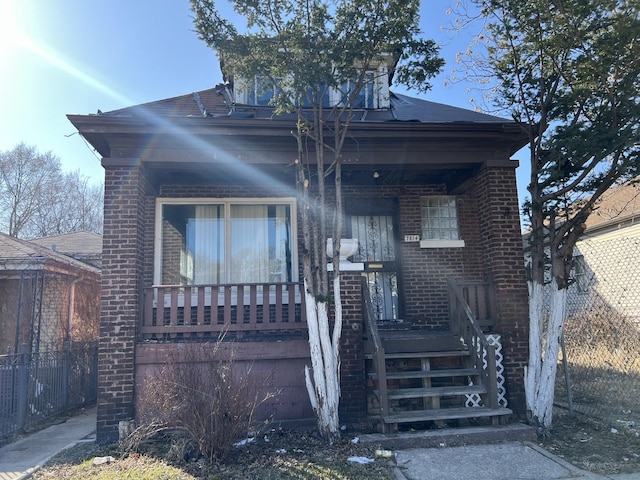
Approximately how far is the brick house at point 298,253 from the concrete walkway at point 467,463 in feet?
1.60

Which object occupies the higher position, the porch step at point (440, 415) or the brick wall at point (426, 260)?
the brick wall at point (426, 260)

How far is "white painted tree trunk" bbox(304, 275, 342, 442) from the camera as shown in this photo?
18.1 ft

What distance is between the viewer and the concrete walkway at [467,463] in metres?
4.52

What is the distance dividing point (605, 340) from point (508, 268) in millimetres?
4778

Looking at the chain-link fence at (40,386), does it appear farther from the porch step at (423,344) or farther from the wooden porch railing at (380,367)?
the porch step at (423,344)

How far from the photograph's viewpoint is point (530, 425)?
6.02 meters

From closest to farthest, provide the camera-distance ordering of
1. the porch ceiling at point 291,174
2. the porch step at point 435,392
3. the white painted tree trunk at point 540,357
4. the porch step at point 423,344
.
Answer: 1. the porch step at point 435,392
2. the white painted tree trunk at point 540,357
3. the porch step at point 423,344
4. the porch ceiling at point 291,174

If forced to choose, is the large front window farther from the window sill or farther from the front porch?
the window sill

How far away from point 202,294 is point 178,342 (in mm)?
755

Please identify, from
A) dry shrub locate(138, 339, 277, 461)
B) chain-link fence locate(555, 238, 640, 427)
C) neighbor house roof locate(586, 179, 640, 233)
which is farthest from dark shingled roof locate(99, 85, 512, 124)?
neighbor house roof locate(586, 179, 640, 233)

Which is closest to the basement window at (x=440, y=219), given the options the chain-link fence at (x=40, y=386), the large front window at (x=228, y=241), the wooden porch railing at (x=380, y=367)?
the large front window at (x=228, y=241)

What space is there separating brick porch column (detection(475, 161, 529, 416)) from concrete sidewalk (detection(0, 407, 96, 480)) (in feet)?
19.5

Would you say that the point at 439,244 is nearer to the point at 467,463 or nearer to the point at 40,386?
the point at 467,463

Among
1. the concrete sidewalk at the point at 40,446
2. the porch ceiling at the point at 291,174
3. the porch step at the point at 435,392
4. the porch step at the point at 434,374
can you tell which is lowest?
Result: the concrete sidewalk at the point at 40,446
